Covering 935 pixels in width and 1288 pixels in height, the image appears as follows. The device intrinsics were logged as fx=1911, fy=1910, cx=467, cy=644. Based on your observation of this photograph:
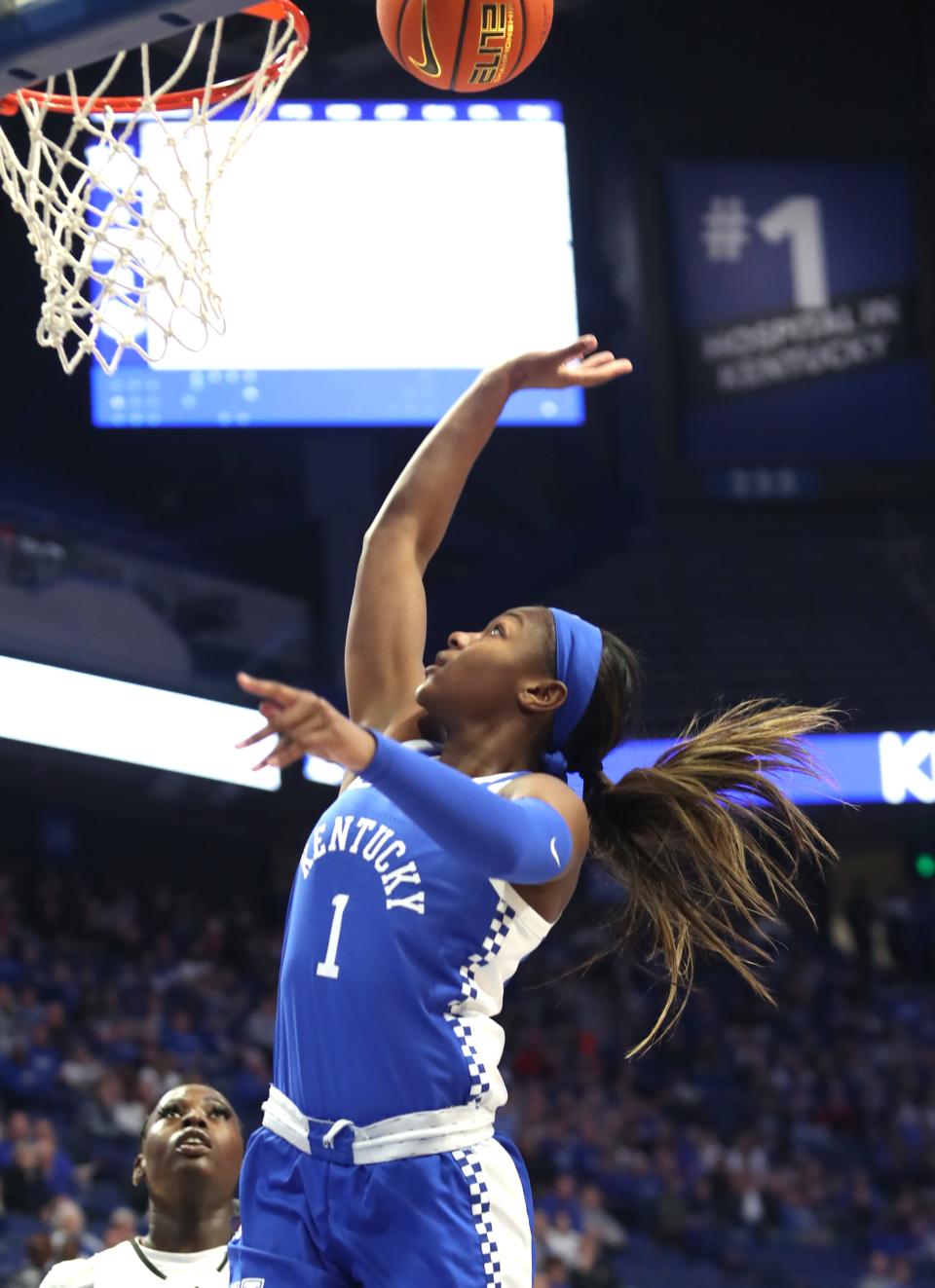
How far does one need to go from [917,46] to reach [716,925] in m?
12.0

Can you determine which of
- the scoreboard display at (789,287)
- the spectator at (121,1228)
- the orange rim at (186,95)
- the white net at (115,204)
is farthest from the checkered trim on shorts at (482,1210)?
the scoreboard display at (789,287)

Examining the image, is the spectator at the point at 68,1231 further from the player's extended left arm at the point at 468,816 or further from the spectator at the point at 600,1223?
the player's extended left arm at the point at 468,816

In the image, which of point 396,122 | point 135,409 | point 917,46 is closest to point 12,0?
point 135,409

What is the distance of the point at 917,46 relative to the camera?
13.7 metres

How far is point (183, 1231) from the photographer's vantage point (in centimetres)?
366

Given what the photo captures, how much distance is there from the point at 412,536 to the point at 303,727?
3.50ft

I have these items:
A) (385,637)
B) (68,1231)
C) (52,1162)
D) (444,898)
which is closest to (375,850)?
(444,898)

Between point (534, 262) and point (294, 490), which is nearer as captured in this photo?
point (534, 262)

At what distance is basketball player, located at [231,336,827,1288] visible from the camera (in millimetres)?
2529

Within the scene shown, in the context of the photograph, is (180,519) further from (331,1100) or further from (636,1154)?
(331,1100)

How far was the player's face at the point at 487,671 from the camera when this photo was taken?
111 inches

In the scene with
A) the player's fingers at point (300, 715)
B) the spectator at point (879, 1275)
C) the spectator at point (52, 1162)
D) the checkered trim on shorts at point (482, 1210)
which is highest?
the player's fingers at point (300, 715)

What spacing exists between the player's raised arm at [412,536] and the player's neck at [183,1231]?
1143 mm

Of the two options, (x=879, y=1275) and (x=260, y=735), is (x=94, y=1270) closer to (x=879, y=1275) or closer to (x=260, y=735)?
(x=260, y=735)
